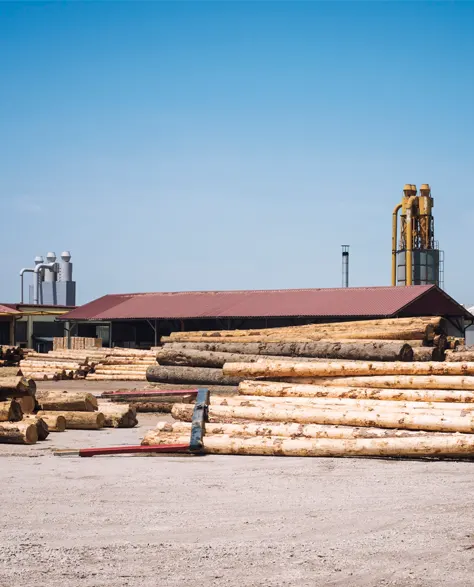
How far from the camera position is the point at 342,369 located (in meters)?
14.5

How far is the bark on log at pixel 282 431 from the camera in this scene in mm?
11047

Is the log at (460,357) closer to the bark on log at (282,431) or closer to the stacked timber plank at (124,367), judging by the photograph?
the bark on log at (282,431)

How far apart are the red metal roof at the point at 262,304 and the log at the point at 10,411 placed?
24318 millimetres

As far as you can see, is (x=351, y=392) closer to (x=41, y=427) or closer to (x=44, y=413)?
(x=41, y=427)

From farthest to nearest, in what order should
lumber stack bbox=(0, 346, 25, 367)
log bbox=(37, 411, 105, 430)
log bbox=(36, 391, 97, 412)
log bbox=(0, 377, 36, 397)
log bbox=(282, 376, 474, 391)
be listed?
lumber stack bbox=(0, 346, 25, 367)
log bbox=(36, 391, 97, 412)
log bbox=(37, 411, 105, 430)
log bbox=(0, 377, 36, 397)
log bbox=(282, 376, 474, 391)

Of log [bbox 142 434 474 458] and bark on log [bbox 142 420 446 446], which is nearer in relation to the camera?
log [bbox 142 434 474 458]

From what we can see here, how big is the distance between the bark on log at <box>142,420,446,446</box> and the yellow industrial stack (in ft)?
134

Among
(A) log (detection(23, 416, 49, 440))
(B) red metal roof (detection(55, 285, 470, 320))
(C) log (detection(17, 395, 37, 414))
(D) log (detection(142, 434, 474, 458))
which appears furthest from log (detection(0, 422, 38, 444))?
(B) red metal roof (detection(55, 285, 470, 320))

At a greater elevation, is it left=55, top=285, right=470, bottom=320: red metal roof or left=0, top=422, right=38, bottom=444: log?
left=55, top=285, right=470, bottom=320: red metal roof

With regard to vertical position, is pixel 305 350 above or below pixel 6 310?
below

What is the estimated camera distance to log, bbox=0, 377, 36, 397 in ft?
45.6

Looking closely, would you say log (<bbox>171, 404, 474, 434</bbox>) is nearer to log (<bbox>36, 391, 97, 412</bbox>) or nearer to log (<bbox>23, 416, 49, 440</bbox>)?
log (<bbox>23, 416, 49, 440</bbox>)

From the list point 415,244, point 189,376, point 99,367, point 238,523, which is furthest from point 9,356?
point 415,244

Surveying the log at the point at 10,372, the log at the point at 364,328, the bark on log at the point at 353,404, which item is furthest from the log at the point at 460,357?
the log at the point at 10,372
